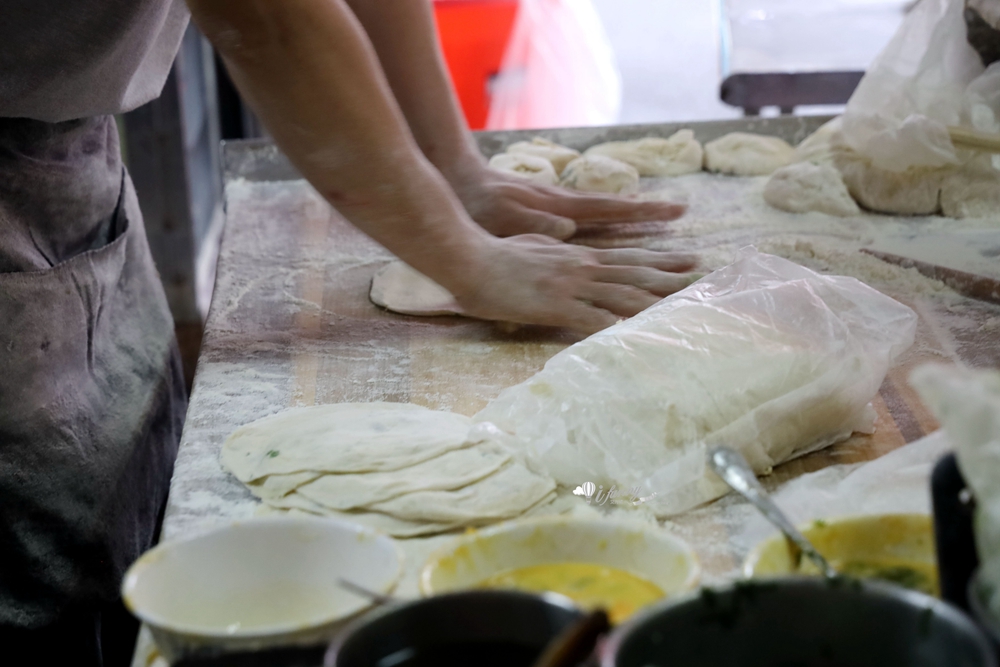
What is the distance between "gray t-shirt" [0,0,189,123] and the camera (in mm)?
1364

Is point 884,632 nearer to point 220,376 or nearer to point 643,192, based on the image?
point 220,376

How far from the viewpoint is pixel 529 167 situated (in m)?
2.33

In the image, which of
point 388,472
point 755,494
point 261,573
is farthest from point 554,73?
point 261,573

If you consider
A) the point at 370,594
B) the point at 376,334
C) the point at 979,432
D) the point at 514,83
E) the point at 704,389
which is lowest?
the point at 514,83

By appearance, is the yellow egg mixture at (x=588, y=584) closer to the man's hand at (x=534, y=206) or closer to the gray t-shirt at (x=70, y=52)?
the gray t-shirt at (x=70, y=52)

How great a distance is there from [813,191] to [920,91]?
298 mm

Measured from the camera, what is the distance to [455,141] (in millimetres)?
2031

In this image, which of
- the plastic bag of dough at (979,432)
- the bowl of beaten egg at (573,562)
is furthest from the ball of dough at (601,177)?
the plastic bag of dough at (979,432)

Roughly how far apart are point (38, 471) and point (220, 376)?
0.32m

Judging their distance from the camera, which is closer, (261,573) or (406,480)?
(261,573)

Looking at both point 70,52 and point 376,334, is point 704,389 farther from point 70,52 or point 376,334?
point 70,52

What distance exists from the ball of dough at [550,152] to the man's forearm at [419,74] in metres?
0.42

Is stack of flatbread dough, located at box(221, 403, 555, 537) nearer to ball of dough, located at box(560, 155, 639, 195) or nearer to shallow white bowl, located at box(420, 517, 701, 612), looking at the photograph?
shallow white bowl, located at box(420, 517, 701, 612)

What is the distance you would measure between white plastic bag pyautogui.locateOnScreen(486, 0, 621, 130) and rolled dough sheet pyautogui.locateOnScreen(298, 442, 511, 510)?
262 cm
